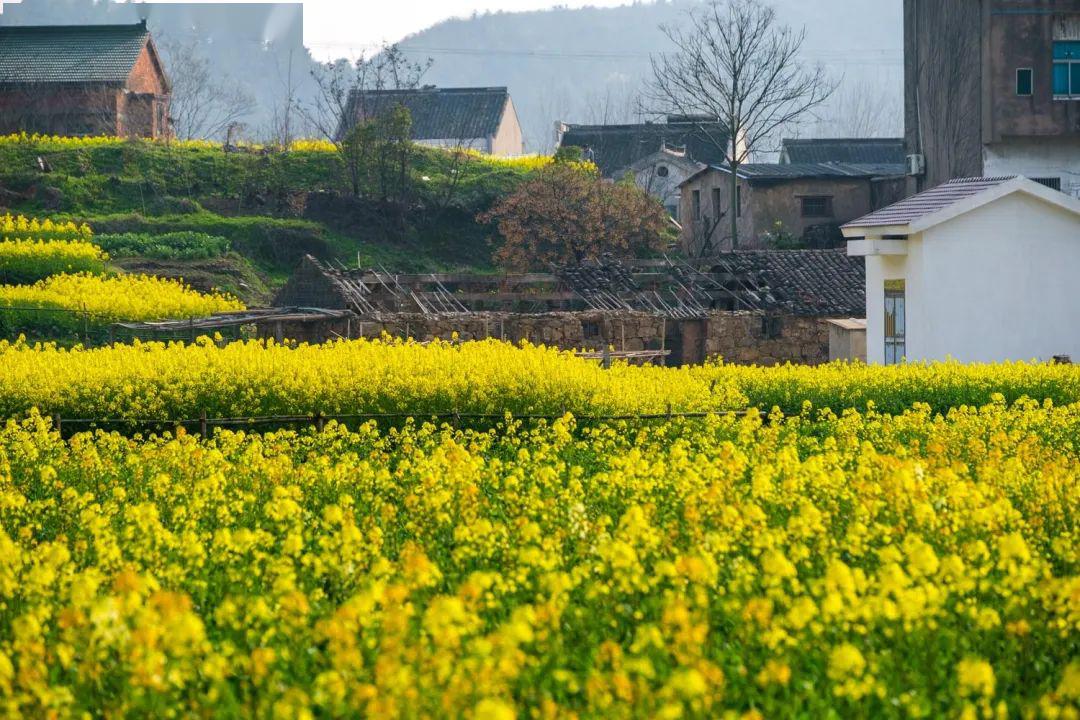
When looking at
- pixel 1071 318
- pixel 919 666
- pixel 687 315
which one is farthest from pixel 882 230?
pixel 919 666

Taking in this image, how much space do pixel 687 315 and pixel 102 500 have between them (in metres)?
19.7

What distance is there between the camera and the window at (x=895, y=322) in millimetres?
25156

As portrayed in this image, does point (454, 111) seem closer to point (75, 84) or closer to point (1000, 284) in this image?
point (75, 84)

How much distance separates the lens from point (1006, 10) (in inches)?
1346

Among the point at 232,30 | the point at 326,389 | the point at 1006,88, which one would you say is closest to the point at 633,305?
the point at 1006,88

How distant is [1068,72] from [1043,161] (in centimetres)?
219

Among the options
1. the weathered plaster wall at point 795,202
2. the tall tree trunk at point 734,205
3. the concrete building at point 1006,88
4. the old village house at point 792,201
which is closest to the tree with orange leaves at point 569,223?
the tall tree trunk at point 734,205

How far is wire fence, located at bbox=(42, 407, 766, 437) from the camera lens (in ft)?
55.1

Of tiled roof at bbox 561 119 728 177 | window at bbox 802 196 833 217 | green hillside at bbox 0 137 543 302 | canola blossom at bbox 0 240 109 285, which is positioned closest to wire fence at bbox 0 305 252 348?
canola blossom at bbox 0 240 109 285

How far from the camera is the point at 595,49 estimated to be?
509 feet

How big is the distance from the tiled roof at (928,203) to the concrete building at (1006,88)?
359 inches

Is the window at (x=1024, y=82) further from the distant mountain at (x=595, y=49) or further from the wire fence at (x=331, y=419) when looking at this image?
the distant mountain at (x=595, y=49)

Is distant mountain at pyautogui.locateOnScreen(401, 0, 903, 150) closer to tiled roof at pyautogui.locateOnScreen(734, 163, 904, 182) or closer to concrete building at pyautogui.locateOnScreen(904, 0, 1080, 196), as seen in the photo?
tiled roof at pyautogui.locateOnScreen(734, 163, 904, 182)

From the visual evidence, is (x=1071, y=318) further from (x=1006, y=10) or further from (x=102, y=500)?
(x=102, y=500)
